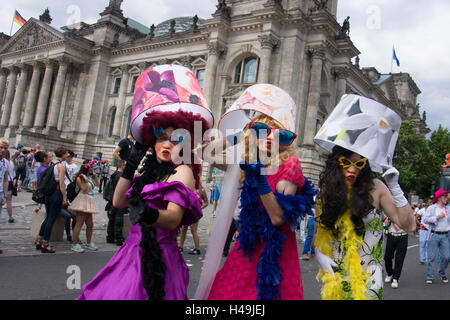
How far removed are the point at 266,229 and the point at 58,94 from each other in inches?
1735

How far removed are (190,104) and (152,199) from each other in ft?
2.57

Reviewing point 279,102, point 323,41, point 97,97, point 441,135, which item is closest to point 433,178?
point 441,135

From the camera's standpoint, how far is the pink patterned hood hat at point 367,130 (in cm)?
288

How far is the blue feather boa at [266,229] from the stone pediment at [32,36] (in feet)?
147

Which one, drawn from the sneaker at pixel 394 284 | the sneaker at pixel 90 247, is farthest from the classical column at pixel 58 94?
the sneaker at pixel 394 284

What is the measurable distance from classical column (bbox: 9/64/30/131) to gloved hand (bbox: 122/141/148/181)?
50366mm

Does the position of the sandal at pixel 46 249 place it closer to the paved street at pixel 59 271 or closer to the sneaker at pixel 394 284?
the paved street at pixel 59 271

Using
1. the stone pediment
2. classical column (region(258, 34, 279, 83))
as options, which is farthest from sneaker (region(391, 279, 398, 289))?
the stone pediment

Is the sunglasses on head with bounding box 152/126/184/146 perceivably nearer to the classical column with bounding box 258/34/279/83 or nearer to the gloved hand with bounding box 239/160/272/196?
the gloved hand with bounding box 239/160/272/196

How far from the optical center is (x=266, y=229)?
2.52 m

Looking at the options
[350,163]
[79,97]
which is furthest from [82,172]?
[79,97]

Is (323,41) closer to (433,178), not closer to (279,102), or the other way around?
(433,178)

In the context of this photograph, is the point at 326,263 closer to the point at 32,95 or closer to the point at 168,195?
the point at 168,195
